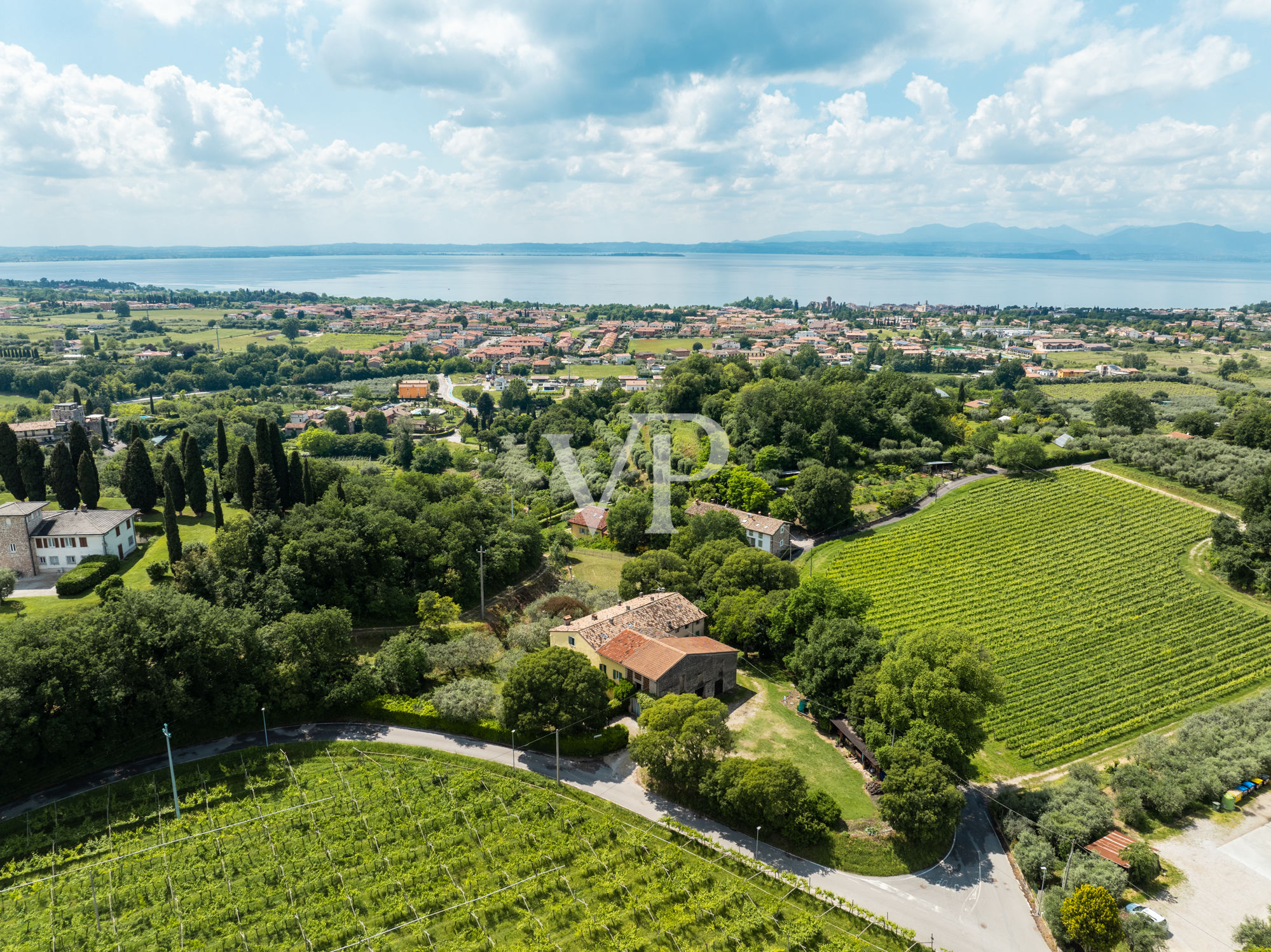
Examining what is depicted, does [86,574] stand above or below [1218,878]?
above

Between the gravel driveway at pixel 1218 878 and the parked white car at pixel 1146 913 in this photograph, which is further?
the gravel driveway at pixel 1218 878

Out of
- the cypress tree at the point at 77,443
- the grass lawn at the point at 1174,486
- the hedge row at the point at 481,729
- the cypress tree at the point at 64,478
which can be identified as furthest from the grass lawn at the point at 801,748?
the cypress tree at the point at 77,443

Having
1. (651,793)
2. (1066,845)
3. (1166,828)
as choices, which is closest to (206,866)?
(651,793)

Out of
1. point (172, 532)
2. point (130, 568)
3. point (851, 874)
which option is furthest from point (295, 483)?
point (851, 874)

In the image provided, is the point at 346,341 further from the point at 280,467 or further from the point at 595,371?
the point at 280,467

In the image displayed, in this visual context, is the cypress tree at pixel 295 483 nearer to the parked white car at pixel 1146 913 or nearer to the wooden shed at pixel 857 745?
the wooden shed at pixel 857 745

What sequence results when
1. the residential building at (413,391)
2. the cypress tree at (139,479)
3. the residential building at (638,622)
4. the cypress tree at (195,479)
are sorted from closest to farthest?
the residential building at (638,622), the cypress tree at (195,479), the cypress tree at (139,479), the residential building at (413,391)
